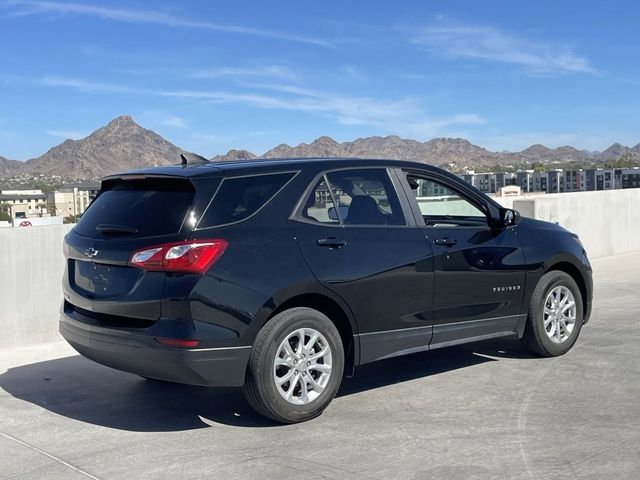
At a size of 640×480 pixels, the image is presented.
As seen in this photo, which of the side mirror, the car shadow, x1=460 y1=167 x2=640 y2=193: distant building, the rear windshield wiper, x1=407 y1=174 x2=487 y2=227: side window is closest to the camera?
the rear windshield wiper

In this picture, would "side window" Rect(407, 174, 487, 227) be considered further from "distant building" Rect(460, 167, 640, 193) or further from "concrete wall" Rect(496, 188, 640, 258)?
"distant building" Rect(460, 167, 640, 193)

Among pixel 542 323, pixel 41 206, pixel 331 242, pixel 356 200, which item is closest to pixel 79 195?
pixel 356 200

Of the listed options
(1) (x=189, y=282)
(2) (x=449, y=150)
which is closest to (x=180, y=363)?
(1) (x=189, y=282)

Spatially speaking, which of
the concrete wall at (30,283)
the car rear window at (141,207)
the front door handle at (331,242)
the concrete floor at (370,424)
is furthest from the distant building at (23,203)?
the front door handle at (331,242)

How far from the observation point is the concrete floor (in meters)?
4.40

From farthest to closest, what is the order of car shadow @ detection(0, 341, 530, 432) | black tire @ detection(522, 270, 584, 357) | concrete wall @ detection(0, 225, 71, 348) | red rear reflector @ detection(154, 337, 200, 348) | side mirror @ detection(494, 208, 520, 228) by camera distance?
concrete wall @ detection(0, 225, 71, 348)
black tire @ detection(522, 270, 584, 357)
side mirror @ detection(494, 208, 520, 228)
car shadow @ detection(0, 341, 530, 432)
red rear reflector @ detection(154, 337, 200, 348)

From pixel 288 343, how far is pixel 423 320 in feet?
4.11

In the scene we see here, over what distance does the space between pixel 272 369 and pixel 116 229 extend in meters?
1.42

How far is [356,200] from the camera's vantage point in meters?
5.77

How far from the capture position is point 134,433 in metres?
5.16

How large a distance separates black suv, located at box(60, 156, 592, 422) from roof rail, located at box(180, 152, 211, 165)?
0.15 ft

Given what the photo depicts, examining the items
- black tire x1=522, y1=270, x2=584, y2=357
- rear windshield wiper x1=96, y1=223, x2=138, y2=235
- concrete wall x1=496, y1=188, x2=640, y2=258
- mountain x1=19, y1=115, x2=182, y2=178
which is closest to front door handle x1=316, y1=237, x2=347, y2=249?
rear windshield wiper x1=96, y1=223, x2=138, y2=235

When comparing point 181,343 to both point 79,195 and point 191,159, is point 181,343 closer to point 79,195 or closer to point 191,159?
point 191,159

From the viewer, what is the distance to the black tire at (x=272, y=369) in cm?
497
